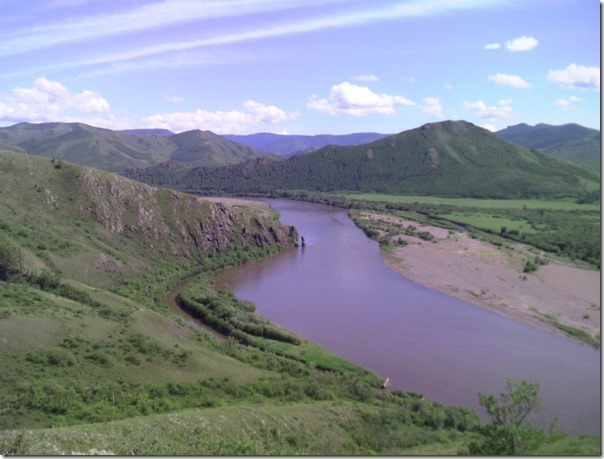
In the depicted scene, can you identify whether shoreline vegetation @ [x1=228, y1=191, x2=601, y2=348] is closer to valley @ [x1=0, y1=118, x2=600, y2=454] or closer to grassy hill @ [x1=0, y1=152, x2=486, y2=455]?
valley @ [x1=0, y1=118, x2=600, y2=454]

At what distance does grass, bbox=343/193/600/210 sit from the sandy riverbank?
177ft

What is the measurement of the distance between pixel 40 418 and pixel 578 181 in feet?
572

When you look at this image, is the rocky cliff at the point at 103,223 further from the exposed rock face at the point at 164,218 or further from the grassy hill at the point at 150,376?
the grassy hill at the point at 150,376

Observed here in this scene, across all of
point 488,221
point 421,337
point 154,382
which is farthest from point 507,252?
point 154,382

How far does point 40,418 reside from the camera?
24.5 metres

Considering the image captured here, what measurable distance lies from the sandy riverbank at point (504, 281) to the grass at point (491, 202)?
53957 mm

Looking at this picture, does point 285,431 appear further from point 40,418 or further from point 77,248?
point 77,248

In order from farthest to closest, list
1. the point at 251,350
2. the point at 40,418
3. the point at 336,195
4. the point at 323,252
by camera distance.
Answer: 1. the point at 336,195
2. the point at 323,252
3. the point at 251,350
4. the point at 40,418

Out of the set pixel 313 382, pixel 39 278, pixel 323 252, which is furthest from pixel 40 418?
pixel 323 252

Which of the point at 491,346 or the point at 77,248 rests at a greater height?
the point at 77,248

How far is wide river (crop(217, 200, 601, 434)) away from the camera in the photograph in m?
37.4

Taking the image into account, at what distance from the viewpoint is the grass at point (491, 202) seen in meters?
137

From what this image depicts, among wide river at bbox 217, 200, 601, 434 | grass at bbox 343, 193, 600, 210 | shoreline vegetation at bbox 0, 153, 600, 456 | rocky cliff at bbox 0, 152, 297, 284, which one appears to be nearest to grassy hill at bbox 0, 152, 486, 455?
shoreline vegetation at bbox 0, 153, 600, 456

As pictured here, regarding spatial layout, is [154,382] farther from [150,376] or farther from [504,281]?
[504,281]
